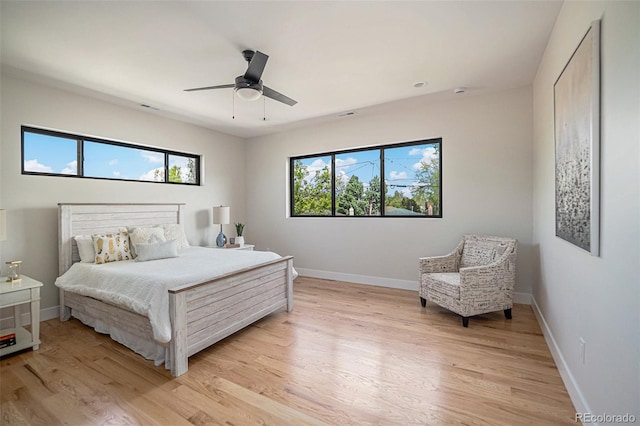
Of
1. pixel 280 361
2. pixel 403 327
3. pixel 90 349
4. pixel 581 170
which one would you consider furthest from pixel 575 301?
pixel 90 349

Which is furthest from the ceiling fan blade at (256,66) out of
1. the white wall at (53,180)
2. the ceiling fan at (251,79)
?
the white wall at (53,180)

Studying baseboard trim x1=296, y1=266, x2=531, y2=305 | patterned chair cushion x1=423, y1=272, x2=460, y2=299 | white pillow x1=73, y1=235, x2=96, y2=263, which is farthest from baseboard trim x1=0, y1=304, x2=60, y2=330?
patterned chair cushion x1=423, y1=272, x2=460, y2=299

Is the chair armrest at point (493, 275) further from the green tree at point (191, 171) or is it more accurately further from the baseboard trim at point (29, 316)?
the baseboard trim at point (29, 316)

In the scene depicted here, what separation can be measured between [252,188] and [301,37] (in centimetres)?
377

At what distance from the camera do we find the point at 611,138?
1329 mm

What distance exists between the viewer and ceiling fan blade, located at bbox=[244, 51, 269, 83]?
7.55 feet

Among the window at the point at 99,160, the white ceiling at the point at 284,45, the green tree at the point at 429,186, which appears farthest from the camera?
the green tree at the point at 429,186

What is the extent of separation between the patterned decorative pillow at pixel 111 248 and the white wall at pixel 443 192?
8.58 ft

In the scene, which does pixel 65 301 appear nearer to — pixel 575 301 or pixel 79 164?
pixel 79 164

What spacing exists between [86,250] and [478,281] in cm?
434

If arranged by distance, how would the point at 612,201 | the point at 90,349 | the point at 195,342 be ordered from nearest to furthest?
the point at 612,201
the point at 195,342
the point at 90,349

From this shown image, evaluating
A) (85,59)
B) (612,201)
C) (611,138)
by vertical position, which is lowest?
(612,201)

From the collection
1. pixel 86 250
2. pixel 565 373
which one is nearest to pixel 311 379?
pixel 565 373

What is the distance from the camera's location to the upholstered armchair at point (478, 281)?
2953 mm
